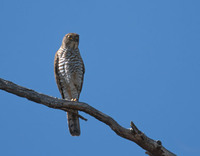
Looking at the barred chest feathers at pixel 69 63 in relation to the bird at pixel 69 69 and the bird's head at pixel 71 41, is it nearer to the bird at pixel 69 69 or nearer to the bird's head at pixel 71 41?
the bird at pixel 69 69

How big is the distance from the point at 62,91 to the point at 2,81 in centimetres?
267

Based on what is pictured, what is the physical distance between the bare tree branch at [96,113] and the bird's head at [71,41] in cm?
263

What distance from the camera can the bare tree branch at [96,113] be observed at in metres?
5.12

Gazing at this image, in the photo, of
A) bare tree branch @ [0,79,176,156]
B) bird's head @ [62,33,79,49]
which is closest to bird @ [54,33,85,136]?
bird's head @ [62,33,79,49]

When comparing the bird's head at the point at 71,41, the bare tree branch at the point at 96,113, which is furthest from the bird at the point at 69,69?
the bare tree branch at the point at 96,113

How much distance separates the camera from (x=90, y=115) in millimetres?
5406

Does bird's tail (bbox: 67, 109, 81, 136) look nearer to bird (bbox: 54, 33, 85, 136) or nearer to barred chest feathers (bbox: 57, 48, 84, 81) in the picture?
bird (bbox: 54, 33, 85, 136)

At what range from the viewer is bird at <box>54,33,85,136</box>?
7.38 m

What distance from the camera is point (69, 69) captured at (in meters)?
7.34

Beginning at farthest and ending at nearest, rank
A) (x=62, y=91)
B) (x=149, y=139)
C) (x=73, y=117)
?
1. (x=62, y=91)
2. (x=73, y=117)
3. (x=149, y=139)

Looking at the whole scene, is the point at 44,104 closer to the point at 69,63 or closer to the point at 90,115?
the point at 90,115

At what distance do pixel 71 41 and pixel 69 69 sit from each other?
0.80 meters

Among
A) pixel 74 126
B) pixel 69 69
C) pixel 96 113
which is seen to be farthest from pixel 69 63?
pixel 96 113


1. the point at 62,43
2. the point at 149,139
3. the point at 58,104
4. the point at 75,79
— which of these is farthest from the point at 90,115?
the point at 62,43
